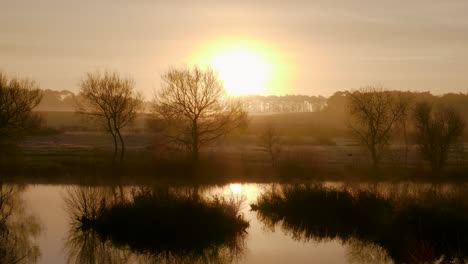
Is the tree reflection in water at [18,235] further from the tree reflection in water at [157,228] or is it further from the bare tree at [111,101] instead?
the bare tree at [111,101]

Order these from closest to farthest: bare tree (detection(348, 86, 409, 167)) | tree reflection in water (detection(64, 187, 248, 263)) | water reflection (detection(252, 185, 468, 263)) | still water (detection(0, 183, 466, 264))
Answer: still water (detection(0, 183, 466, 264)), water reflection (detection(252, 185, 468, 263)), tree reflection in water (detection(64, 187, 248, 263)), bare tree (detection(348, 86, 409, 167))

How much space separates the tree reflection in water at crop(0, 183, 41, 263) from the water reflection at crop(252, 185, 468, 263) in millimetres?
10640

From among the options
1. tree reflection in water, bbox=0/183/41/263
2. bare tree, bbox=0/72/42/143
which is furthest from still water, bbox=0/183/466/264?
bare tree, bbox=0/72/42/143

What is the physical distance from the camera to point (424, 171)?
54250 millimetres

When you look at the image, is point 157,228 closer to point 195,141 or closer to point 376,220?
point 376,220

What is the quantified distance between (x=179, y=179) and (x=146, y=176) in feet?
10.1

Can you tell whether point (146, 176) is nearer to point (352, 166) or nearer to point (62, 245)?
point (352, 166)

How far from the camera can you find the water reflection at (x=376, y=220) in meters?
23.3

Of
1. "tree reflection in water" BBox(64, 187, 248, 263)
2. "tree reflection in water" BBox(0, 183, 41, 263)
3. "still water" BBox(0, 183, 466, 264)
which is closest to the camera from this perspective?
"tree reflection in water" BBox(0, 183, 41, 263)

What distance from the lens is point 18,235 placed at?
25.5 meters

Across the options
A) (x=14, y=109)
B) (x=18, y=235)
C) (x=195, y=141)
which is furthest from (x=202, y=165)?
(x=18, y=235)

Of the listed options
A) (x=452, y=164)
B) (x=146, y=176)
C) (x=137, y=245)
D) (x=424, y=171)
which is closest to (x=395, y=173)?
(x=424, y=171)

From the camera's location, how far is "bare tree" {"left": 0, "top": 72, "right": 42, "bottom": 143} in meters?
43.5

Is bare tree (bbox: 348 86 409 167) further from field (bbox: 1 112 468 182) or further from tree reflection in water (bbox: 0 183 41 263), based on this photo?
tree reflection in water (bbox: 0 183 41 263)
